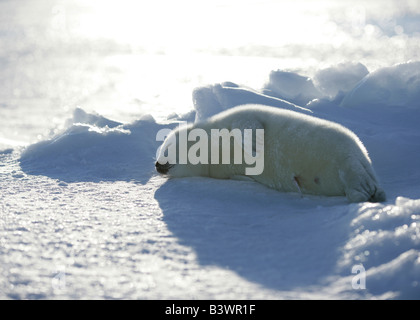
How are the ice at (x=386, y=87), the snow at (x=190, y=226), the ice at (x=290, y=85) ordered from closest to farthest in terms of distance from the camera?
the snow at (x=190, y=226)
the ice at (x=386, y=87)
the ice at (x=290, y=85)

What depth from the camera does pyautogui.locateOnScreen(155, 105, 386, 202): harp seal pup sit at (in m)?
3.24

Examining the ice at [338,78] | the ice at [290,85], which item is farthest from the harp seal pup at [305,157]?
the ice at [338,78]

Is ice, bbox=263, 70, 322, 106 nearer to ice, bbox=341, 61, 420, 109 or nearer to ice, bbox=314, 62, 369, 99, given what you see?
ice, bbox=314, 62, 369, 99

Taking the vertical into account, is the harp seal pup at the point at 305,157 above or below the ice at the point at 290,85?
below

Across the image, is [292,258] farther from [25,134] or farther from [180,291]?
[25,134]

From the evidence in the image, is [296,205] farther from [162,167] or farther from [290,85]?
[290,85]

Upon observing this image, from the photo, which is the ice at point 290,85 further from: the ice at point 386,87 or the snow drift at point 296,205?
the ice at point 386,87

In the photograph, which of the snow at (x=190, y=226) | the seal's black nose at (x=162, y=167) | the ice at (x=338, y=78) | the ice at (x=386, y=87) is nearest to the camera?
the snow at (x=190, y=226)

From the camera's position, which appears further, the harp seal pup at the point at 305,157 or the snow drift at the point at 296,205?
the harp seal pup at the point at 305,157

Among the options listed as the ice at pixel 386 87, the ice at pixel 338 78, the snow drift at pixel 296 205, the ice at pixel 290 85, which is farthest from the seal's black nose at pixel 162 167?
the ice at pixel 338 78

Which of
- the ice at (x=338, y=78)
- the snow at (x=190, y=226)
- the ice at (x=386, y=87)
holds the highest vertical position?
the ice at (x=338, y=78)

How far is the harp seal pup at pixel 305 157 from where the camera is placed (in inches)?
128

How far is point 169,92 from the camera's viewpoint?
1322cm
